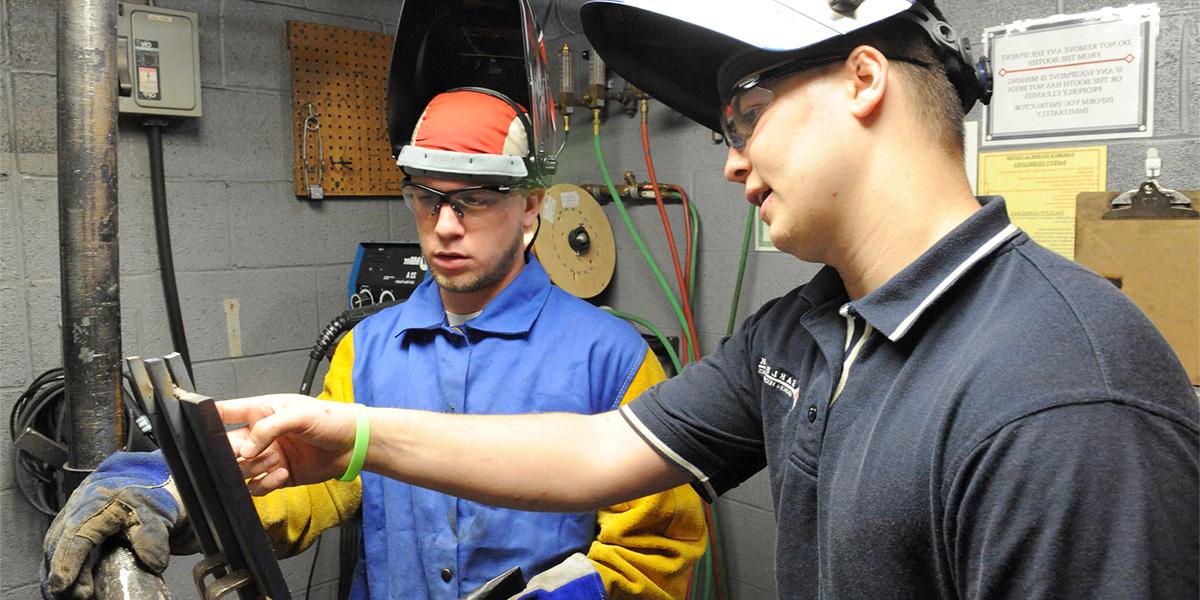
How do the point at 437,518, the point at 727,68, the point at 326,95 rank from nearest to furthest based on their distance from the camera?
the point at 727,68, the point at 437,518, the point at 326,95

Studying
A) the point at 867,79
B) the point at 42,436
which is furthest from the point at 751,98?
the point at 42,436

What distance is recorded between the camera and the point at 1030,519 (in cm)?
62

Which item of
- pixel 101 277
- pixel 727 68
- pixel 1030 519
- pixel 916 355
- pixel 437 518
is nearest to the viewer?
pixel 1030 519

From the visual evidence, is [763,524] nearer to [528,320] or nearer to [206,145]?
[528,320]

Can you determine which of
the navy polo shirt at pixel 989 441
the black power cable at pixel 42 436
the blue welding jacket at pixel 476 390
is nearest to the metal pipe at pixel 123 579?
the blue welding jacket at pixel 476 390

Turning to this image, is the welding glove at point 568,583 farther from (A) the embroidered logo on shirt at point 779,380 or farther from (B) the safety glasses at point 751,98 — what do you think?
(B) the safety glasses at point 751,98

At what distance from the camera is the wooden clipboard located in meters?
1.54

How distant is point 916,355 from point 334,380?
1197 millimetres

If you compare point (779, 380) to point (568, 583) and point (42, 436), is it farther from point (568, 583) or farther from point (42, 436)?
point (42, 436)

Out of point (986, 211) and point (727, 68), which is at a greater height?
point (727, 68)

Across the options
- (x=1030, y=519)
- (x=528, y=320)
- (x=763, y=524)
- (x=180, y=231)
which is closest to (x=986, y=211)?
(x=1030, y=519)

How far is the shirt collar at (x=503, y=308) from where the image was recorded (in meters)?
1.57

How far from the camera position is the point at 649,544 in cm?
144

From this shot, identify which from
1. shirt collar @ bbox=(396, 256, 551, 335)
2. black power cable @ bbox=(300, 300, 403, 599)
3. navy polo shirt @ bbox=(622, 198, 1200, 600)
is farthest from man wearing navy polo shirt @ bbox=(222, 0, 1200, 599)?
black power cable @ bbox=(300, 300, 403, 599)
